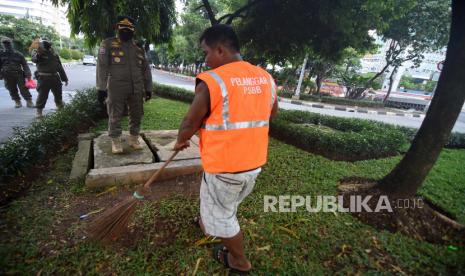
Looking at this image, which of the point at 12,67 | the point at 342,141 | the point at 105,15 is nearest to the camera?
the point at 105,15

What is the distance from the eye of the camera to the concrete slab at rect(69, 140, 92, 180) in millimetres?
3317

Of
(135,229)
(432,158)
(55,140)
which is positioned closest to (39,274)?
(135,229)

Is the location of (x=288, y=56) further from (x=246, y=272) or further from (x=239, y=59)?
(x=246, y=272)

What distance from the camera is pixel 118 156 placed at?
3.74 m

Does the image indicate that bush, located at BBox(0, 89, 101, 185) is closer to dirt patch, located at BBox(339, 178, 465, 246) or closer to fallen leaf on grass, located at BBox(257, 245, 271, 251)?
fallen leaf on grass, located at BBox(257, 245, 271, 251)

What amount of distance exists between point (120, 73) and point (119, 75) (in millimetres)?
31

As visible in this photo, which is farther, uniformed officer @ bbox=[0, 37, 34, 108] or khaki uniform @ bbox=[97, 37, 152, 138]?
uniformed officer @ bbox=[0, 37, 34, 108]

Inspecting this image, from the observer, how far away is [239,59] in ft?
6.01

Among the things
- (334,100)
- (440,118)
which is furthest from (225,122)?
(334,100)

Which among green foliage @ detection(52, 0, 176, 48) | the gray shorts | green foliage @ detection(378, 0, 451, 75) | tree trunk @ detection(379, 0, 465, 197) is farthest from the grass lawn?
green foliage @ detection(378, 0, 451, 75)

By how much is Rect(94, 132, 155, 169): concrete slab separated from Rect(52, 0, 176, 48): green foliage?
2065 millimetres

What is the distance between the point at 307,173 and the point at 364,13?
389 cm

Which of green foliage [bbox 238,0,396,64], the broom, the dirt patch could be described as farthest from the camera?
green foliage [bbox 238,0,396,64]

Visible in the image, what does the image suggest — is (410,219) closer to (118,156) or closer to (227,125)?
(227,125)
